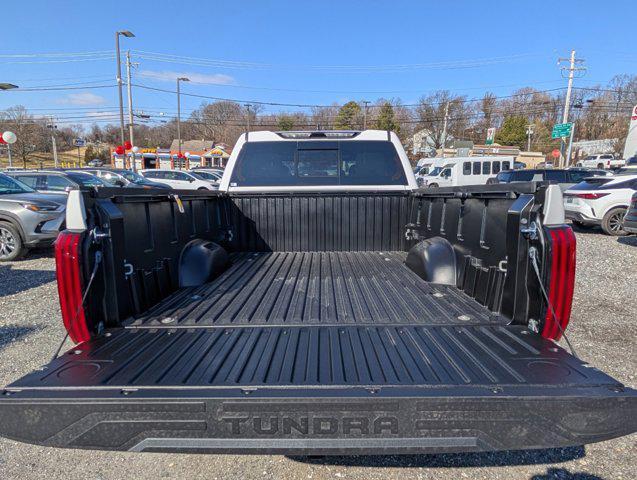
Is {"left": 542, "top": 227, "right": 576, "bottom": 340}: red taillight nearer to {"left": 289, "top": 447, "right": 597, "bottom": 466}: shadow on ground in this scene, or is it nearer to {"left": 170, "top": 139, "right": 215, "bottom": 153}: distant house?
{"left": 289, "top": 447, "right": 597, "bottom": 466}: shadow on ground

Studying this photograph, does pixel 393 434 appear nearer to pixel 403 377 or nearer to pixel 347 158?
pixel 403 377

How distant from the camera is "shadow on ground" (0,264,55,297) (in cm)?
648

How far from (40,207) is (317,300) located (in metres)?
8.40

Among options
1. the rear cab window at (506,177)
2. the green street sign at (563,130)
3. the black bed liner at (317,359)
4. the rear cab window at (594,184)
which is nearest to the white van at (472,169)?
the rear cab window at (506,177)

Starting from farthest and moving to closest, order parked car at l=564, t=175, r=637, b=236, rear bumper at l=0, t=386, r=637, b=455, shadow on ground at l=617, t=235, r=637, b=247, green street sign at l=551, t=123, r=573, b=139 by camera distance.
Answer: green street sign at l=551, t=123, r=573, b=139 < parked car at l=564, t=175, r=637, b=236 < shadow on ground at l=617, t=235, r=637, b=247 < rear bumper at l=0, t=386, r=637, b=455

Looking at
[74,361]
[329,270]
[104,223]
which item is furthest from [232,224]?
[74,361]

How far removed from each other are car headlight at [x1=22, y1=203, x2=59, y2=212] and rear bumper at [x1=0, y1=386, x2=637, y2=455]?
8.57 meters

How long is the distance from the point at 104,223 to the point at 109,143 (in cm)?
10594

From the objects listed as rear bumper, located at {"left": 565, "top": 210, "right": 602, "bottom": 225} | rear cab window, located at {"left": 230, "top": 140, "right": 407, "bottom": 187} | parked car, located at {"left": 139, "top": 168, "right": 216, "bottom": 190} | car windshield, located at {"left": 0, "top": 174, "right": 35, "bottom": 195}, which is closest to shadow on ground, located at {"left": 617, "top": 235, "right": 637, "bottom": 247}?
rear bumper, located at {"left": 565, "top": 210, "right": 602, "bottom": 225}

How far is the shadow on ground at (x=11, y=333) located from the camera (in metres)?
4.42

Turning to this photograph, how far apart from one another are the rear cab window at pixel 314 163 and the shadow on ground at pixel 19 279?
4823 mm

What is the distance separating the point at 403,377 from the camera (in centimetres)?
163

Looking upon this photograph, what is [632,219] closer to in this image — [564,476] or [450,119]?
[564,476]

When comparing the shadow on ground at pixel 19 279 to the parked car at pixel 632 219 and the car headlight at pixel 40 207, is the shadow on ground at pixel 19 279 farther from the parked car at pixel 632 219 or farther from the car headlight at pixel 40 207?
the parked car at pixel 632 219
